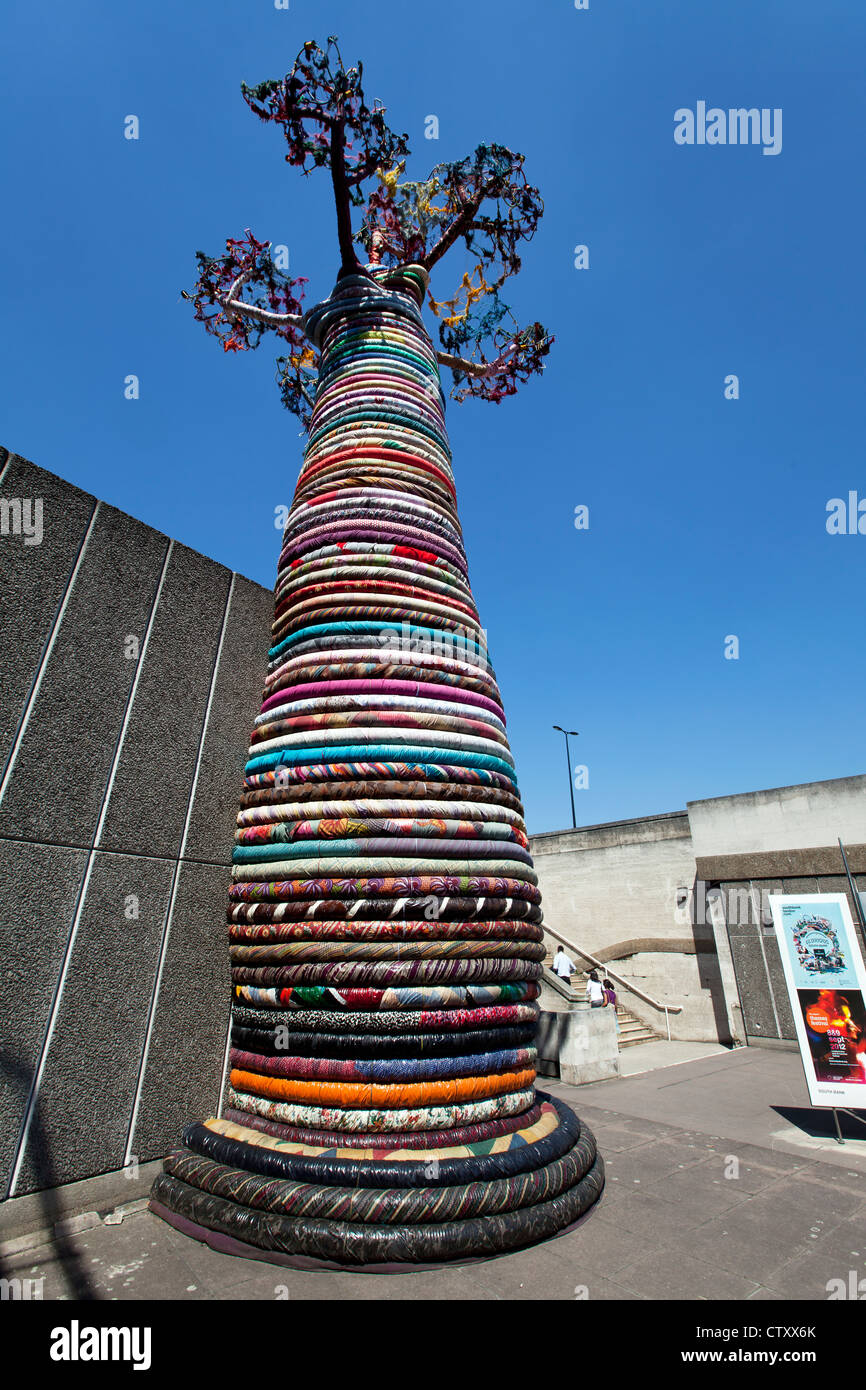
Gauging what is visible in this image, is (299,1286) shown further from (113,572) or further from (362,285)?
(362,285)

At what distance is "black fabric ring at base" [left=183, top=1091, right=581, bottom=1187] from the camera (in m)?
3.05

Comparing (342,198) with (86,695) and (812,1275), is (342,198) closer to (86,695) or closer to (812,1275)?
(86,695)

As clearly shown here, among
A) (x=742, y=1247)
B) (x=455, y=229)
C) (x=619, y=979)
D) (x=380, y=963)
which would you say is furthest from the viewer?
(x=619, y=979)

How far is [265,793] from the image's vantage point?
13.5 feet

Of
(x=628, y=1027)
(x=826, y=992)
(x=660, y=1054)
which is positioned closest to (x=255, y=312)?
(x=826, y=992)

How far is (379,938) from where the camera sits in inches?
136

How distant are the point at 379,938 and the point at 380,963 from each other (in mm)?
124

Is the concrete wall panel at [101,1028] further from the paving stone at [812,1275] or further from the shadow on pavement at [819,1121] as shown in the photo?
the shadow on pavement at [819,1121]

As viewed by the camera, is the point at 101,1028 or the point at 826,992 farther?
the point at 826,992

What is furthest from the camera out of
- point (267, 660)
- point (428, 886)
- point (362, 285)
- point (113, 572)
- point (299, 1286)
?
point (362, 285)

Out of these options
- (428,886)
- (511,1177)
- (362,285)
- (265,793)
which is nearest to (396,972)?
(428,886)

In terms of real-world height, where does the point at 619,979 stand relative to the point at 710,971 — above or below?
below

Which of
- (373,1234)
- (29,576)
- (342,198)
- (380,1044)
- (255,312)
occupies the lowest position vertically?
(373,1234)
